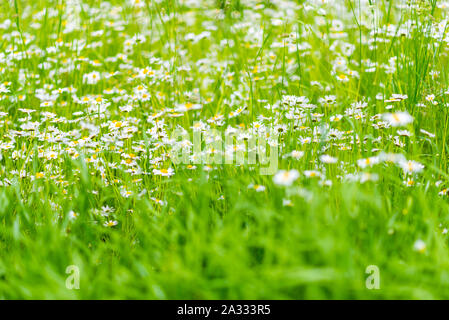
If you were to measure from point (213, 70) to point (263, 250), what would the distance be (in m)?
2.41

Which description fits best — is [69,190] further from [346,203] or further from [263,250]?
[346,203]

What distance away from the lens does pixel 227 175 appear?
2.45 m

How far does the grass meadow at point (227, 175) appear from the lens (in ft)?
5.53

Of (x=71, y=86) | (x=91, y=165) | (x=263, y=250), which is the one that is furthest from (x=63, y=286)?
(x=71, y=86)

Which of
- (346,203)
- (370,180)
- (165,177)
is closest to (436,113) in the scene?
(370,180)

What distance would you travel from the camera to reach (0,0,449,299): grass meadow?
1685mm

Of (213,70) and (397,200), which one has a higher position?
(213,70)

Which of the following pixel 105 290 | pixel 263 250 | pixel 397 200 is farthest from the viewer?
pixel 397 200

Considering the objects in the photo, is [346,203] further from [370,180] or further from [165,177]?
[165,177]

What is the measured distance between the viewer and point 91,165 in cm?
281

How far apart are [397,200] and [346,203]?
543 millimetres
